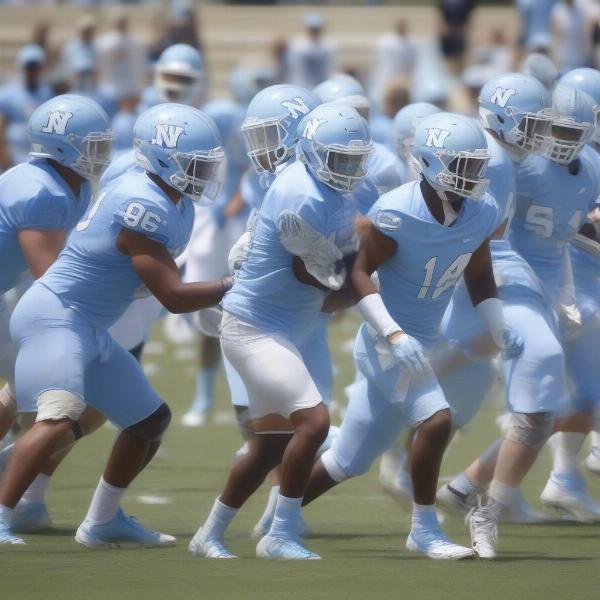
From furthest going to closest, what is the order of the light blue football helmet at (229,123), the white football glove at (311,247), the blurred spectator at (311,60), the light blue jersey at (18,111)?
the blurred spectator at (311,60) → the light blue jersey at (18,111) → the light blue football helmet at (229,123) → the white football glove at (311,247)

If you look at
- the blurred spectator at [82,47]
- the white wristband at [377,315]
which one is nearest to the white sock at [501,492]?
the white wristband at [377,315]

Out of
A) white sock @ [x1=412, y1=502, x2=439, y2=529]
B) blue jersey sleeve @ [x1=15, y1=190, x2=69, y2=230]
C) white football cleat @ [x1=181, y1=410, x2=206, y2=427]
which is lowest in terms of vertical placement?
white football cleat @ [x1=181, y1=410, x2=206, y2=427]

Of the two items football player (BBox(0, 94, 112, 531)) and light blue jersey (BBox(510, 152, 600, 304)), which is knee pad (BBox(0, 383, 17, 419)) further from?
light blue jersey (BBox(510, 152, 600, 304))

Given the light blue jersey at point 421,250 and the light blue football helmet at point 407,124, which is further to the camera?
the light blue football helmet at point 407,124

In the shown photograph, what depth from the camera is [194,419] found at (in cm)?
1044

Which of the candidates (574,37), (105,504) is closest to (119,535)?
(105,504)

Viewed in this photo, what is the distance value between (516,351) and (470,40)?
1547cm

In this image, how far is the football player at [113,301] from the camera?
20.8ft

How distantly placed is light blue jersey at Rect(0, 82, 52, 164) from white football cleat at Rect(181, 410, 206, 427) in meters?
5.94

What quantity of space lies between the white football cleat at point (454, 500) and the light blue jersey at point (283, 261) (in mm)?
1330

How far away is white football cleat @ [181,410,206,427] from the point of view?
10.4 m

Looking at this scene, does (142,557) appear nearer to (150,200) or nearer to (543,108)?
(150,200)

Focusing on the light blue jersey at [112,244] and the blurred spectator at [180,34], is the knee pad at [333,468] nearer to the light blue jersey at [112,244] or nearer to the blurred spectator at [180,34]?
the light blue jersey at [112,244]

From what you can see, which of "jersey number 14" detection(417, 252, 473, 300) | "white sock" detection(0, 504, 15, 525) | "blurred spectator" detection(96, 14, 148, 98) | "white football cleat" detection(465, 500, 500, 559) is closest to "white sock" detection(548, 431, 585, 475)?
"white football cleat" detection(465, 500, 500, 559)
